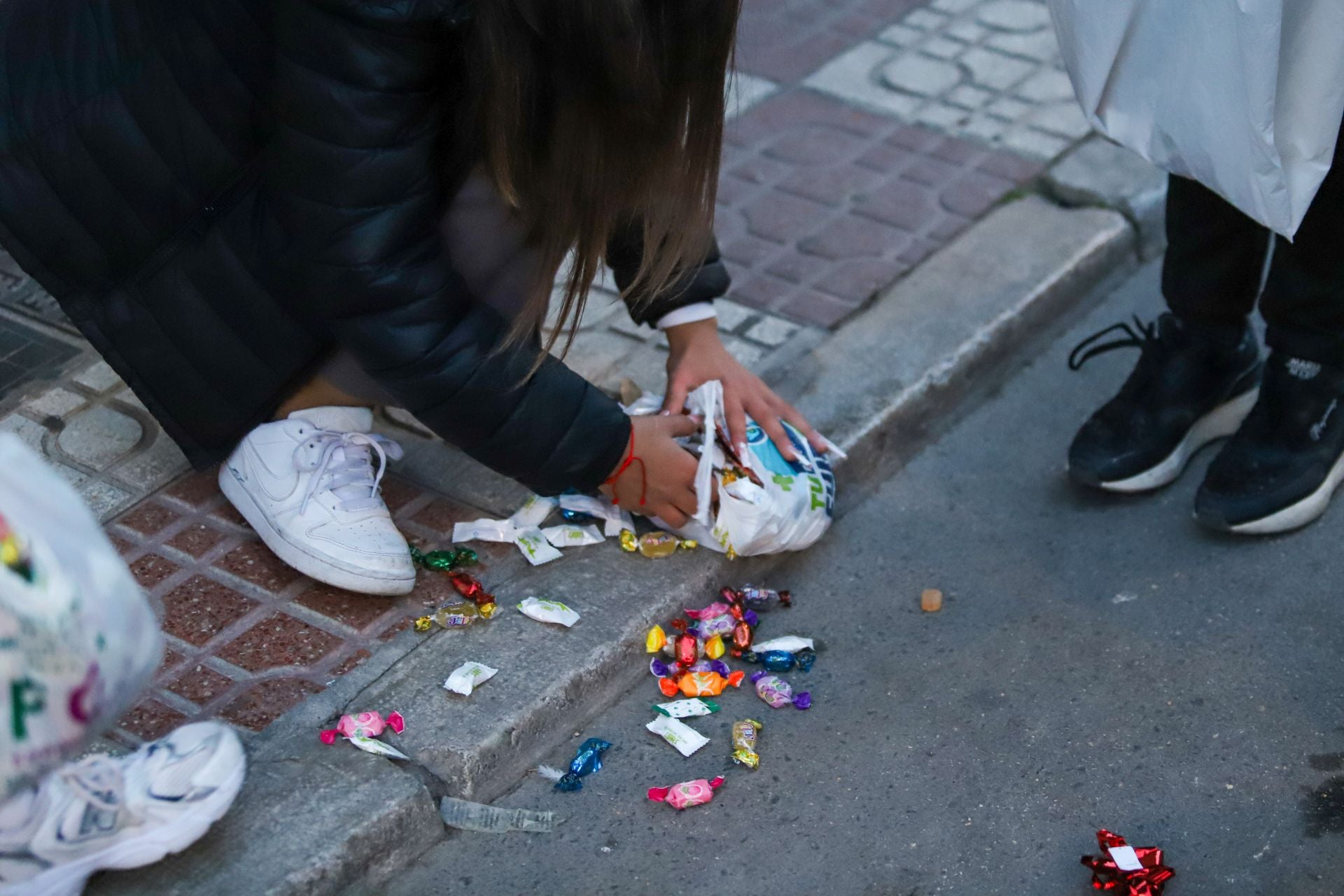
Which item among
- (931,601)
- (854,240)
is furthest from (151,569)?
(854,240)

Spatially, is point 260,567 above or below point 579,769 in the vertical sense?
above

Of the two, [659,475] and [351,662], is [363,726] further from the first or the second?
[659,475]

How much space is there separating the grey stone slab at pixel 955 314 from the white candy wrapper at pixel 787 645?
1.64ft

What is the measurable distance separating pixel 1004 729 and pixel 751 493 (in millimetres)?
549

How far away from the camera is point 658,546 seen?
2484 millimetres

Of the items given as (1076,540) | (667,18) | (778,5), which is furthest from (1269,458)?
(778,5)

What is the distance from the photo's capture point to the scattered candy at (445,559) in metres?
2.42

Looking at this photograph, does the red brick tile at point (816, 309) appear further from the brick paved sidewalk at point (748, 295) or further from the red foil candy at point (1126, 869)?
the red foil candy at point (1126, 869)

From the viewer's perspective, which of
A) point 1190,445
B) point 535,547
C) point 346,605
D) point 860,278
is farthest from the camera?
point 860,278

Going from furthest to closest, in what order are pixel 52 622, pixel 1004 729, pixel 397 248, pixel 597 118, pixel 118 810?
pixel 1004 729 < pixel 397 248 < pixel 597 118 < pixel 118 810 < pixel 52 622

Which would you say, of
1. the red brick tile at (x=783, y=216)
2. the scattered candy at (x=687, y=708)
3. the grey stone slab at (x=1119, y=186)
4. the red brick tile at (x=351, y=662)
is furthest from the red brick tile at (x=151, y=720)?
the grey stone slab at (x=1119, y=186)

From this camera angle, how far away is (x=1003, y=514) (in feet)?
8.96

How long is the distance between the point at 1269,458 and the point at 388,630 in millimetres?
1566

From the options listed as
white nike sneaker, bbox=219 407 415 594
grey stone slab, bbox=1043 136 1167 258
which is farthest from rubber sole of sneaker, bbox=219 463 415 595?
grey stone slab, bbox=1043 136 1167 258
